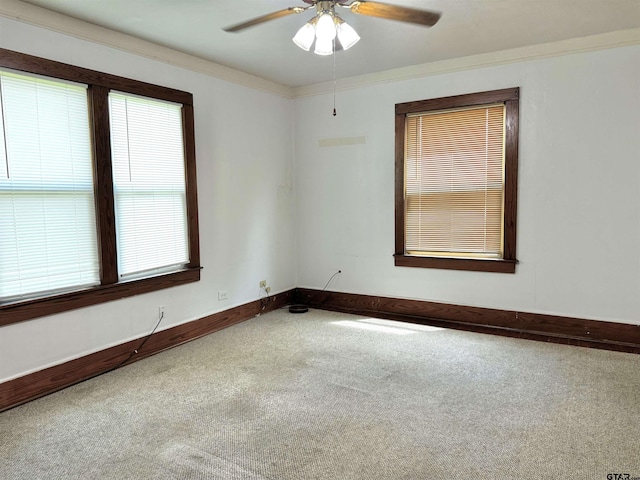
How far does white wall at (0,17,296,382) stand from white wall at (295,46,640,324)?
94 centimetres

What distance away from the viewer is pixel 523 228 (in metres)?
4.15

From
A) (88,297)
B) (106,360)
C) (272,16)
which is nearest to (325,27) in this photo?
(272,16)

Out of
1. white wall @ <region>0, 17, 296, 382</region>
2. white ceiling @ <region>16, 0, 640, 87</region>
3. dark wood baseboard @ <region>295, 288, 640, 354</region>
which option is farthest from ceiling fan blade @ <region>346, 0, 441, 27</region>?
dark wood baseboard @ <region>295, 288, 640, 354</region>

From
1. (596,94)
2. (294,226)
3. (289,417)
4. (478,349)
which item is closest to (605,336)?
(478,349)

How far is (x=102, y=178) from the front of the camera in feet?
11.1

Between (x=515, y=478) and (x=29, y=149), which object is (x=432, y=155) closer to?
(x=515, y=478)

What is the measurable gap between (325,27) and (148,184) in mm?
2088

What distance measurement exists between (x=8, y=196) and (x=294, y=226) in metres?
3.18

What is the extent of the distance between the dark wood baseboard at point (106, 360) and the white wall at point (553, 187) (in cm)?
168

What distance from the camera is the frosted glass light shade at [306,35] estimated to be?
2.61m

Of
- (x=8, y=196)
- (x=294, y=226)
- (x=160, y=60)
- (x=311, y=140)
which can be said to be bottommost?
(x=294, y=226)

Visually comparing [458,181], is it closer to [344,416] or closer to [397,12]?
[397,12]

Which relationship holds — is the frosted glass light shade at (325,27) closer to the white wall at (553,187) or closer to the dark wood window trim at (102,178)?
the dark wood window trim at (102,178)

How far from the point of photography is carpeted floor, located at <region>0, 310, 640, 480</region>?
2209 mm
